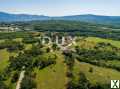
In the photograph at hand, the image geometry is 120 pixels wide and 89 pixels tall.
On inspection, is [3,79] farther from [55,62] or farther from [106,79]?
[106,79]

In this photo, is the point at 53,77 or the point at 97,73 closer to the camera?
the point at 53,77

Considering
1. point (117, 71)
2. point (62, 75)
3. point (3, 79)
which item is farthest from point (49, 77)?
point (117, 71)

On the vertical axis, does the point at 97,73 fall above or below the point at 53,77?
above

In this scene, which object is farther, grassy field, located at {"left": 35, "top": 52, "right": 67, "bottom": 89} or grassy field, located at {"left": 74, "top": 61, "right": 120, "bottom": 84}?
grassy field, located at {"left": 74, "top": 61, "right": 120, "bottom": 84}
